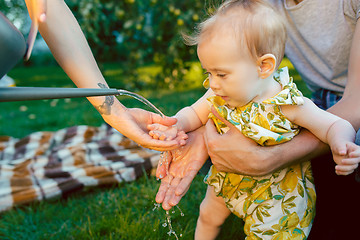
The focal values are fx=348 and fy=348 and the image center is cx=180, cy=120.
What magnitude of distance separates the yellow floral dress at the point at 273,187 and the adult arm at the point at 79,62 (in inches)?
12.1

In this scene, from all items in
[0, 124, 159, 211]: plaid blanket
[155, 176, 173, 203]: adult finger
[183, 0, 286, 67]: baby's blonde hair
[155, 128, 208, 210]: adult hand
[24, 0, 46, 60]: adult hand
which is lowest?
[0, 124, 159, 211]: plaid blanket

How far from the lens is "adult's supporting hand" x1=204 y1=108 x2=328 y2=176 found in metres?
1.23

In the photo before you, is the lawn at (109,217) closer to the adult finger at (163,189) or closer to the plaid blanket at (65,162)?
the plaid blanket at (65,162)

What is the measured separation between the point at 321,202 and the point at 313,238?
7.0 inches

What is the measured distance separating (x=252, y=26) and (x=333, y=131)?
1.42ft

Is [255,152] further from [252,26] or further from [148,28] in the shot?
[148,28]

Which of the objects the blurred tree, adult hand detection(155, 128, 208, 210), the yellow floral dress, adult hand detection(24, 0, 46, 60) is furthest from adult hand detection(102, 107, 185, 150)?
the blurred tree

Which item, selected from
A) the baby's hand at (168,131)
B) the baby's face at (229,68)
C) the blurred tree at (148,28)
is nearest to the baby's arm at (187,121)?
the baby's hand at (168,131)

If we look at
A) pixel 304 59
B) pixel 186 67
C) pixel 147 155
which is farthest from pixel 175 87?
pixel 304 59

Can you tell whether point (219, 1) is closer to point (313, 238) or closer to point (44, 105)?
point (313, 238)

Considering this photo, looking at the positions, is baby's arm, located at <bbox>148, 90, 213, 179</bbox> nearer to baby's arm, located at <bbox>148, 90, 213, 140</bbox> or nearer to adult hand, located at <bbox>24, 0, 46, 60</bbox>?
baby's arm, located at <bbox>148, 90, 213, 140</bbox>

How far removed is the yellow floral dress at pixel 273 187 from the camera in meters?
1.23

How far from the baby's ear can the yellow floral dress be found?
0.08m

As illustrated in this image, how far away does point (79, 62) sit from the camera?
1409mm
